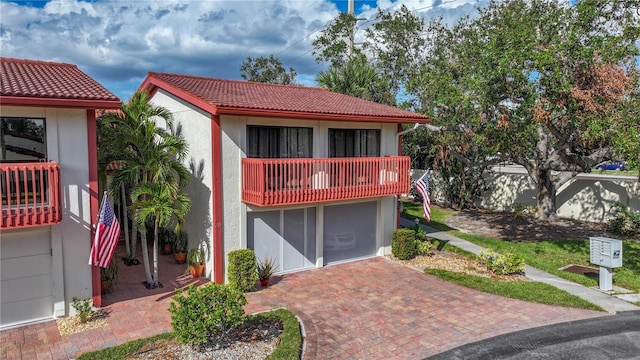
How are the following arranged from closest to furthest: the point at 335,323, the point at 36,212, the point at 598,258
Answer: the point at 36,212, the point at 335,323, the point at 598,258

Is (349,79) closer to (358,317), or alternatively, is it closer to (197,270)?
(197,270)

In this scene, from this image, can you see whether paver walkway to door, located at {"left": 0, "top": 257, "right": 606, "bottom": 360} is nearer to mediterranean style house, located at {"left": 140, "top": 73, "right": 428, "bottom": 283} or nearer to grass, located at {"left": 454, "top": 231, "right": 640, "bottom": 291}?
mediterranean style house, located at {"left": 140, "top": 73, "right": 428, "bottom": 283}

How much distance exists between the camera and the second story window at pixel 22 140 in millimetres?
9789

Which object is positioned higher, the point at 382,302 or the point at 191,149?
the point at 191,149

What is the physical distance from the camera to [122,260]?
15.3 m

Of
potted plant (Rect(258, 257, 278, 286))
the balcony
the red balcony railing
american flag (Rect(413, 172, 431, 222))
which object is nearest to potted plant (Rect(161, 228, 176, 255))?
potted plant (Rect(258, 257, 278, 286))

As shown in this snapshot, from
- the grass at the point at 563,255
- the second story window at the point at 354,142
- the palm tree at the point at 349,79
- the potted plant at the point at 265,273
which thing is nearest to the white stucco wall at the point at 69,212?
the potted plant at the point at 265,273

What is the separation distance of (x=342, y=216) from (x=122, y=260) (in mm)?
8047

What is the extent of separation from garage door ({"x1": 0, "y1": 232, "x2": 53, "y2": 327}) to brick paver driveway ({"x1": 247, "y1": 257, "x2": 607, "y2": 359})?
5.04 metres

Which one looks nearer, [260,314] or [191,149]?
[260,314]

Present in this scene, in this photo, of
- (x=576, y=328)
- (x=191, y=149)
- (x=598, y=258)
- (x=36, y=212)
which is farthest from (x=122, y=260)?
(x=598, y=258)

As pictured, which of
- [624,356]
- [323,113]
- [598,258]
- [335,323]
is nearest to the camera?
[624,356]

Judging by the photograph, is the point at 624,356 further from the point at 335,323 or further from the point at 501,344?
the point at 335,323

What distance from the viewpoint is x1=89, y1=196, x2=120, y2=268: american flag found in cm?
988
